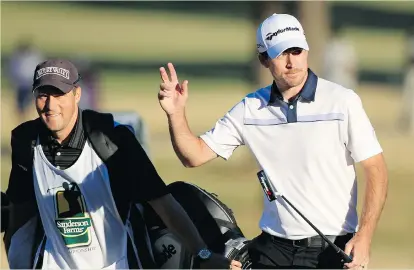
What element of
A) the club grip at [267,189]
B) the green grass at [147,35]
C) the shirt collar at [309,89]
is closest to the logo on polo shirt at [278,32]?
the shirt collar at [309,89]

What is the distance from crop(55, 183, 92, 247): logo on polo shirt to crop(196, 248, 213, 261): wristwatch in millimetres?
652

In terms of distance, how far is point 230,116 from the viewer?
6.46 metres

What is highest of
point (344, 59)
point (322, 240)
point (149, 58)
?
point (149, 58)

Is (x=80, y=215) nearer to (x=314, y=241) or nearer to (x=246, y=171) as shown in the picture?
(x=314, y=241)

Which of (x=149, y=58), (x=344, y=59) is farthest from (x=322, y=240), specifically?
(x=149, y=58)

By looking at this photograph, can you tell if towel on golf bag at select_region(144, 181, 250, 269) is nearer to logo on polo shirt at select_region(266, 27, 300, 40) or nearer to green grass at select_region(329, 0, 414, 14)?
logo on polo shirt at select_region(266, 27, 300, 40)

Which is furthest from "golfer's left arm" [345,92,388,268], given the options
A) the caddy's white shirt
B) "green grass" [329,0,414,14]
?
"green grass" [329,0,414,14]

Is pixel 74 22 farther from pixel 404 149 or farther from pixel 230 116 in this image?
pixel 230 116

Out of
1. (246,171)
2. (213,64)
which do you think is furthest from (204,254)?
(213,64)

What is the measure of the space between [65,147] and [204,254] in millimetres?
928

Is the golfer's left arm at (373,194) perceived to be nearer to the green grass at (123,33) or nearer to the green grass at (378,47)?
the green grass at (378,47)

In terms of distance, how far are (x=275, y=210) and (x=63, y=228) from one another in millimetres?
1153

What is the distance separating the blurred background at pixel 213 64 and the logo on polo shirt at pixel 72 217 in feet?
6.29

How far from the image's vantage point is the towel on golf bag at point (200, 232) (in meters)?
6.38
